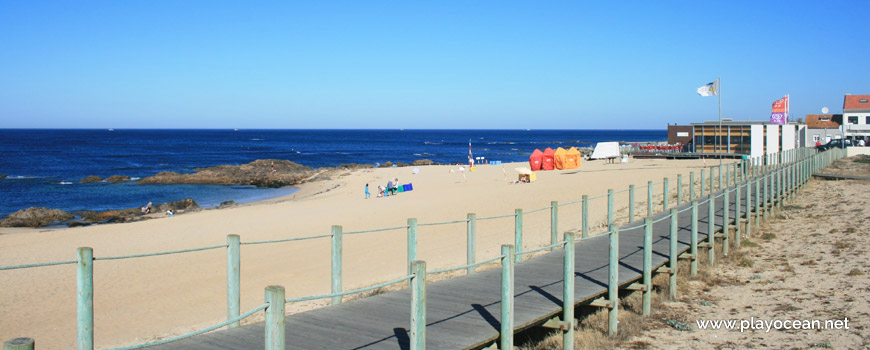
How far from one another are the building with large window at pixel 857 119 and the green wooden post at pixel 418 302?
206 feet

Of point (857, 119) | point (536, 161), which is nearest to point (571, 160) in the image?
point (536, 161)

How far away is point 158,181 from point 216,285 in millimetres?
37536

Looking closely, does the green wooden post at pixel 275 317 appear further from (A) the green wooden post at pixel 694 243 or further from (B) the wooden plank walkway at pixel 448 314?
(A) the green wooden post at pixel 694 243

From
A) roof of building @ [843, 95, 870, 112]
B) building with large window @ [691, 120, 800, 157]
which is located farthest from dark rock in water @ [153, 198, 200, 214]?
roof of building @ [843, 95, 870, 112]

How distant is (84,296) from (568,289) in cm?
439

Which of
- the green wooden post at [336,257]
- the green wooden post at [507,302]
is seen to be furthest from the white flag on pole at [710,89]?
the green wooden post at [507,302]

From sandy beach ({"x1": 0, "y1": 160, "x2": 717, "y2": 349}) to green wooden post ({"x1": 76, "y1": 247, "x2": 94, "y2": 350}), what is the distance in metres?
3.79

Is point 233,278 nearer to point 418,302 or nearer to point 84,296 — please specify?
point 84,296

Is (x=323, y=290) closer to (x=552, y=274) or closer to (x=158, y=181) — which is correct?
(x=552, y=274)

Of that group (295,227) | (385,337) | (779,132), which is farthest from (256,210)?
(779,132)

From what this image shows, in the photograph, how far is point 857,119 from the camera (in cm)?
5859

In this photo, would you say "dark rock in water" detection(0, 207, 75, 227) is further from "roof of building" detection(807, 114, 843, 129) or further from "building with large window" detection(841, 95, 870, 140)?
"roof of building" detection(807, 114, 843, 129)

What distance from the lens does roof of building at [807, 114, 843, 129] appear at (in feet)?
206

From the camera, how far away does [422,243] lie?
14703mm
